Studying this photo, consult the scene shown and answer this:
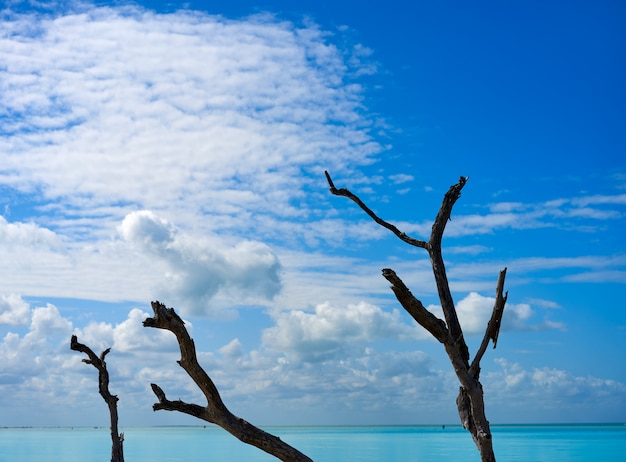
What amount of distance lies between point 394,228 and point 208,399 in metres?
2.76

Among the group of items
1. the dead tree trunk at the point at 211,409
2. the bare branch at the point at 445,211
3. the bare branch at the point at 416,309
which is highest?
the bare branch at the point at 445,211

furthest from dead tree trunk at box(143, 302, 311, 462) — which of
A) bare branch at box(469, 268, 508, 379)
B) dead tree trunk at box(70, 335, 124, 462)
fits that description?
dead tree trunk at box(70, 335, 124, 462)

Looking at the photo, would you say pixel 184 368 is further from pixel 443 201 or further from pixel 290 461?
pixel 443 201

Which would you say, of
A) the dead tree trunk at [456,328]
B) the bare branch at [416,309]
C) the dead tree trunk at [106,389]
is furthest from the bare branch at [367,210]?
the dead tree trunk at [106,389]

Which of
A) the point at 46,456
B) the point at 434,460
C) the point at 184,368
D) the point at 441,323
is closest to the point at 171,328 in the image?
the point at 184,368

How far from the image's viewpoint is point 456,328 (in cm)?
733

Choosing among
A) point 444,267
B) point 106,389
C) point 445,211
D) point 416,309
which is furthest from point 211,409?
point 106,389

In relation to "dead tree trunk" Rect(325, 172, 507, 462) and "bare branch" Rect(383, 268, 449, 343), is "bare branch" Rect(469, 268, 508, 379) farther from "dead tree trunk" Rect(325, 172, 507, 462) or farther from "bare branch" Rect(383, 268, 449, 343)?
"bare branch" Rect(383, 268, 449, 343)

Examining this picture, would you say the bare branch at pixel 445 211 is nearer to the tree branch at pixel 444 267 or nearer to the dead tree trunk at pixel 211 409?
the tree branch at pixel 444 267

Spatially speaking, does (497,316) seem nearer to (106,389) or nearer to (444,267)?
(444,267)

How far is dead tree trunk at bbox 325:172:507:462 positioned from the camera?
22.9ft

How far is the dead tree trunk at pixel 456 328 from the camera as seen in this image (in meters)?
6.98

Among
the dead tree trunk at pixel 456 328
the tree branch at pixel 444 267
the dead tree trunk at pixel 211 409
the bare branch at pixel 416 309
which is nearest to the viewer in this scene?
the dead tree trunk at pixel 211 409

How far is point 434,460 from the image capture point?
63594 millimetres
